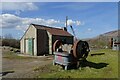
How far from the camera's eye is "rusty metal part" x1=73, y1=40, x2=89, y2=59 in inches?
535

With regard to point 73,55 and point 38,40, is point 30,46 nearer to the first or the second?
point 38,40

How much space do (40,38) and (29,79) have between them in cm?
1747

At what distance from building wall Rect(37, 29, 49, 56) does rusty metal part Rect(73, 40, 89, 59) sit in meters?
13.6

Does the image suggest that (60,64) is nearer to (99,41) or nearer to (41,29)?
(41,29)

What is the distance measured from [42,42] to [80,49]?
48.0 feet

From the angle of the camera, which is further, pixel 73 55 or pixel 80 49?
pixel 80 49

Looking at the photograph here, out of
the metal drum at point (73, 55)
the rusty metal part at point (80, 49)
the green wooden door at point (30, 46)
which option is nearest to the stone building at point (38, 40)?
the green wooden door at point (30, 46)

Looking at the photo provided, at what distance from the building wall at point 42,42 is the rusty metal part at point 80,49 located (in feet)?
44.5

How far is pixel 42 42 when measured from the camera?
28.4 m

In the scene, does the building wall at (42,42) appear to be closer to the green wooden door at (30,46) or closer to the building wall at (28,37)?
the building wall at (28,37)

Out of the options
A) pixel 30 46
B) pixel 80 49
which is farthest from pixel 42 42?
pixel 80 49

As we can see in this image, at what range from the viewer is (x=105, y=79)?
1077cm

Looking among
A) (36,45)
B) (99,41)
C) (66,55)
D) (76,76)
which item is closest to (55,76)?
(76,76)

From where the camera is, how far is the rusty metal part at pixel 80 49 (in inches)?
535
